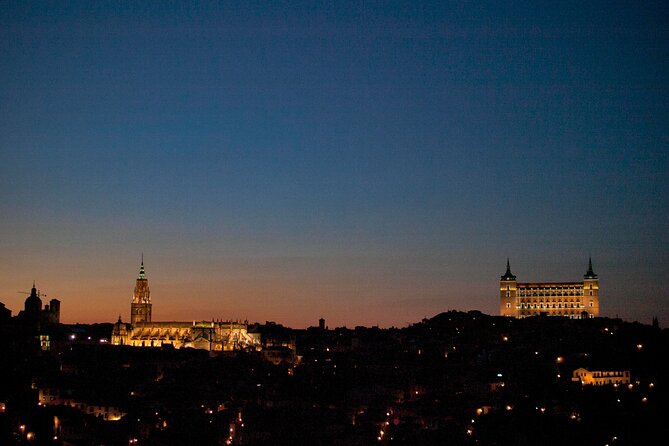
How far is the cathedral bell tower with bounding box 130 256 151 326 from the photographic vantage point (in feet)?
430

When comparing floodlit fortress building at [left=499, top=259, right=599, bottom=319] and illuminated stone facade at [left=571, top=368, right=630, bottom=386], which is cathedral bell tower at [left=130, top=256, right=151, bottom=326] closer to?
floodlit fortress building at [left=499, top=259, right=599, bottom=319]

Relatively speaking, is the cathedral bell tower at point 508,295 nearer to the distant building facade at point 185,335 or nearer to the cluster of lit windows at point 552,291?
the cluster of lit windows at point 552,291

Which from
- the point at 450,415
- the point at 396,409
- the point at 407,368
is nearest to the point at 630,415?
the point at 450,415

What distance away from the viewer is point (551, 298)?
126250 mm

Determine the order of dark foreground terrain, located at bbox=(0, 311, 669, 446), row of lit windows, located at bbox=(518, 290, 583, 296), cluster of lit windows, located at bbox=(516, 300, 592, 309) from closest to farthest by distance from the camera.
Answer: dark foreground terrain, located at bbox=(0, 311, 669, 446) < cluster of lit windows, located at bbox=(516, 300, 592, 309) < row of lit windows, located at bbox=(518, 290, 583, 296)

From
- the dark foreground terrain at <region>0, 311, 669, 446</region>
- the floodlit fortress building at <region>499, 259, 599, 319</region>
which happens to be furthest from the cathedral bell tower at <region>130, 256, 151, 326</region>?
the floodlit fortress building at <region>499, 259, 599, 319</region>

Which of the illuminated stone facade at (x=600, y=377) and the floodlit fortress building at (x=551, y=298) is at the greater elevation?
the floodlit fortress building at (x=551, y=298)

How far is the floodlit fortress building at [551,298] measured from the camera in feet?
409

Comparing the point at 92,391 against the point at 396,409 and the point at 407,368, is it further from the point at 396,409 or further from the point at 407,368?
the point at 407,368

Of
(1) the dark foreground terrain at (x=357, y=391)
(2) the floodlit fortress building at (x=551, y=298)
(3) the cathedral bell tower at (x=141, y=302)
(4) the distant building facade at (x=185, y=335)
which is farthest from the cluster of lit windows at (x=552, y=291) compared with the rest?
(3) the cathedral bell tower at (x=141, y=302)

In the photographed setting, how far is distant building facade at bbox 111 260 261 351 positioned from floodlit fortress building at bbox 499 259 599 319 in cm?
2909

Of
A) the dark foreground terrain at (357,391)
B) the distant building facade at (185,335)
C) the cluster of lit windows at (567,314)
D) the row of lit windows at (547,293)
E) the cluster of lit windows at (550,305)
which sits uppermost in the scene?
the row of lit windows at (547,293)

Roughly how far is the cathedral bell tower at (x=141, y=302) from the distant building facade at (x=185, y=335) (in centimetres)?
12

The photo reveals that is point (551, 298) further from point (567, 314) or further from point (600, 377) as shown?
point (600, 377)
